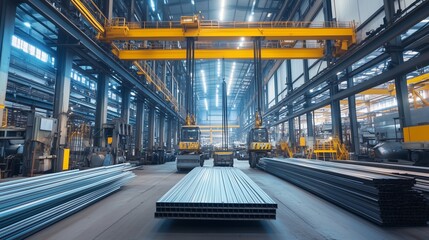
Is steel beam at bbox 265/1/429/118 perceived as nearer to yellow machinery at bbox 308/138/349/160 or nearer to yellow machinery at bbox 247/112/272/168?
yellow machinery at bbox 308/138/349/160

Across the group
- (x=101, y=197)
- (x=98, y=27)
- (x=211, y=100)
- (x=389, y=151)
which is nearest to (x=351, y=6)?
(x=389, y=151)

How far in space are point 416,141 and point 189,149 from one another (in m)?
8.19

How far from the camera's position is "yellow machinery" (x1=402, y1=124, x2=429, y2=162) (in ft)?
21.1

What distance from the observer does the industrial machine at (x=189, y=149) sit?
976cm

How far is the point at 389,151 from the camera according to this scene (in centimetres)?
804

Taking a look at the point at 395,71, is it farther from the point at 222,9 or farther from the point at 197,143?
the point at 222,9

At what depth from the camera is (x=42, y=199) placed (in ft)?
10.6

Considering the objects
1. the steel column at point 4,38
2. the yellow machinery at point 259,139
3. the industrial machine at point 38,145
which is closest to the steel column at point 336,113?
the yellow machinery at point 259,139

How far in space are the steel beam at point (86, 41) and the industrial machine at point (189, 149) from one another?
14.3ft

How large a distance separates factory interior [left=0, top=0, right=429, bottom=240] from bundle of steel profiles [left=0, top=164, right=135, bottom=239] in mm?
21

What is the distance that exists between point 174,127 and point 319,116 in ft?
57.5

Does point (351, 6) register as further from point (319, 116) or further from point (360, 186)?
point (319, 116)

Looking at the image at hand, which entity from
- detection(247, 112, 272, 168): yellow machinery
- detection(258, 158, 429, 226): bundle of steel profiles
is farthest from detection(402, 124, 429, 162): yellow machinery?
detection(247, 112, 272, 168): yellow machinery

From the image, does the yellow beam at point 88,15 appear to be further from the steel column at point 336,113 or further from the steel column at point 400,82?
the steel column at point 336,113
